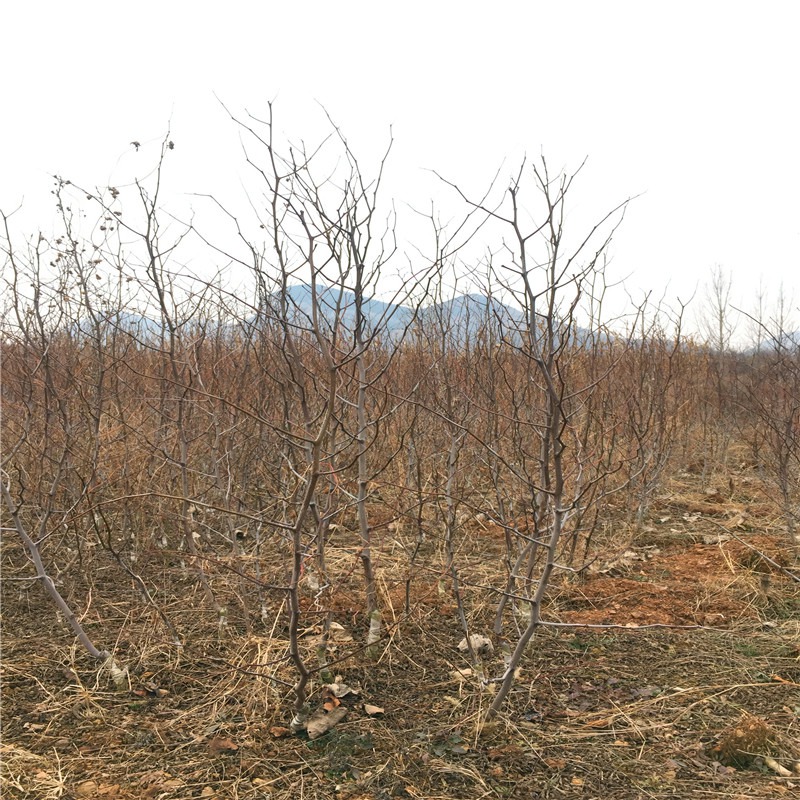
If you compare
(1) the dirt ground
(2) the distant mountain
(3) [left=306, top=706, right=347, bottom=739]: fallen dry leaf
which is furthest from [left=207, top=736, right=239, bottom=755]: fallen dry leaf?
(2) the distant mountain

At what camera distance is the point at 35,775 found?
2156mm

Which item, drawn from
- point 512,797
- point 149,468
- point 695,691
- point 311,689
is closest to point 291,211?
point 311,689

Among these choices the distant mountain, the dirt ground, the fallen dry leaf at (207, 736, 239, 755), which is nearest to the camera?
the dirt ground

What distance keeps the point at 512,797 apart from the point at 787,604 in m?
2.59

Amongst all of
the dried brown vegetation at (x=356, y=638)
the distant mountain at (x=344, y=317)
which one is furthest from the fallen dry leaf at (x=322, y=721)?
the distant mountain at (x=344, y=317)

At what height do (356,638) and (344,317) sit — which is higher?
(344,317)

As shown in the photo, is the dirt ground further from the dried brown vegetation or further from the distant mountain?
the distant mountain

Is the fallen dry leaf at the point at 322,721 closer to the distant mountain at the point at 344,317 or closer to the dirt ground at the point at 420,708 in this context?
the dirt ground at the point at 420,708

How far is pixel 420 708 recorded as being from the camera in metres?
2.59

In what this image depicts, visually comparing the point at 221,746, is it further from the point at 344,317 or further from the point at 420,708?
the point at 344,317

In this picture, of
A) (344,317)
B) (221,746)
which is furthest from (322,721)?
(344,317)

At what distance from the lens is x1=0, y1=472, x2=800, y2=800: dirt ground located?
84.6 inches

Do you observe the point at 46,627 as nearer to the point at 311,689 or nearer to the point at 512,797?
the point at 311,689

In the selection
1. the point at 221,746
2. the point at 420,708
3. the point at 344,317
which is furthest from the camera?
the point at 344,317
